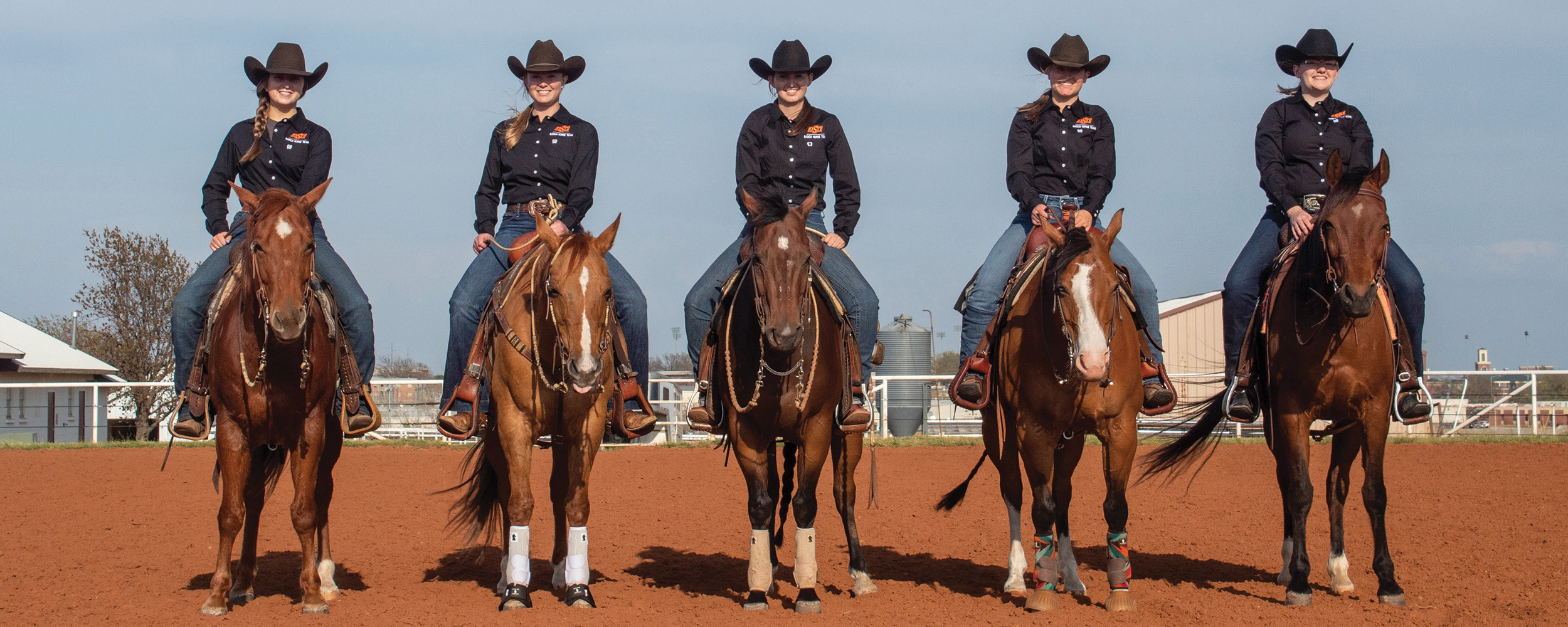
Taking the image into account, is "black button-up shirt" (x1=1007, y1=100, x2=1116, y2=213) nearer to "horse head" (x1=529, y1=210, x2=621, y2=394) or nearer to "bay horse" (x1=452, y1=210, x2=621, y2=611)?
A: "bay horse" (x1=452, y1=210, x2=621, y2=611)

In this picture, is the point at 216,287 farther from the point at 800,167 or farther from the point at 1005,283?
the point at 1005,283

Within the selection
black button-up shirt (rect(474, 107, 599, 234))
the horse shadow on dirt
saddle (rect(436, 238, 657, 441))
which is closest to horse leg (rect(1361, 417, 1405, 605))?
saddle (rect(436, 238, 657, 441))

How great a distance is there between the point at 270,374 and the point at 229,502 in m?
0.73

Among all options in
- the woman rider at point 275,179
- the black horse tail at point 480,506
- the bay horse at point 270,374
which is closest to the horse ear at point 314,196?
the bay horse at point 270,374

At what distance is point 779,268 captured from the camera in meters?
6.05

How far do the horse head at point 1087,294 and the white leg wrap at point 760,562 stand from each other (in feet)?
6.40

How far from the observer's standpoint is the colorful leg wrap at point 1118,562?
6.60 m

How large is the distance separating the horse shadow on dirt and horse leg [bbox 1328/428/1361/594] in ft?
18.9

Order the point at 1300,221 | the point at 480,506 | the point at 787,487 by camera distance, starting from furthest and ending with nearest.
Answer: the point at 787,487
the point at 480,506
the point at 1300,221

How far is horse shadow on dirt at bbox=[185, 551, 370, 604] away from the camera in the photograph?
7441 mm

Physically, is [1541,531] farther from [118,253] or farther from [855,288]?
[118,253]

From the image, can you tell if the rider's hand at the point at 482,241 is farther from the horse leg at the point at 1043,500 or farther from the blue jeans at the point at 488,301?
the horse leg at the point at 1043,500

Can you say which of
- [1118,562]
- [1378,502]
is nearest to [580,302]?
[1118,562]

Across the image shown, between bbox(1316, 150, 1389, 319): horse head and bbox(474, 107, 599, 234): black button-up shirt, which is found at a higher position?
bbox(474, 107, 599, 234): black button-up shirt
